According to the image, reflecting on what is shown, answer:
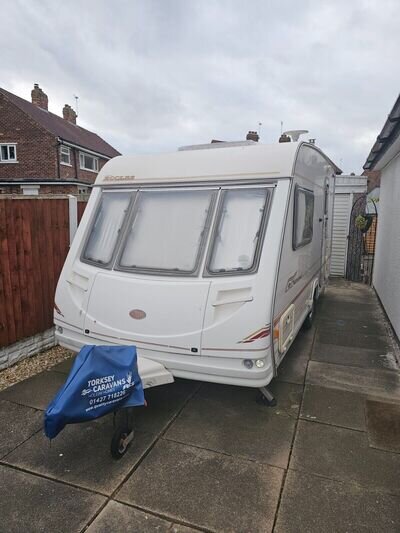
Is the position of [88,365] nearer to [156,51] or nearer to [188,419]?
[188,419]

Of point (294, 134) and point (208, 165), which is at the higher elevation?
point (294, 134)

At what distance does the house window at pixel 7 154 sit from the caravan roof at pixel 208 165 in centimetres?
2145

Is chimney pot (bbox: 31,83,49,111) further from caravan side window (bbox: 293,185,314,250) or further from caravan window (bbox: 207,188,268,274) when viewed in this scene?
caravan window (bbox: 207,188,268,274)

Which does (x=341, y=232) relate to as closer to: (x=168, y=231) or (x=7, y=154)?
(x=168, y=231)

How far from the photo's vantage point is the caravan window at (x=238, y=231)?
3.27 meters

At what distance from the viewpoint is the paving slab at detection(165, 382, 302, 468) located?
2.94 meters

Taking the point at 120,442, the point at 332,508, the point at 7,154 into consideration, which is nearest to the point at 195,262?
the point at 120,442

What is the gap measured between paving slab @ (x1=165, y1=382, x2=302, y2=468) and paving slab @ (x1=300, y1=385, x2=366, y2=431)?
0.37ft

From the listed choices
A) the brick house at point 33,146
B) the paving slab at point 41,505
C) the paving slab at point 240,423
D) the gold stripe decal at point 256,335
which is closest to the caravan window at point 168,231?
the gold stripe decal at point 256,335

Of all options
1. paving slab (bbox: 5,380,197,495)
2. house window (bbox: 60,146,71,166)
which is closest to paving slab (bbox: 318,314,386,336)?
paving slab (bbox: 5,380,197,495)

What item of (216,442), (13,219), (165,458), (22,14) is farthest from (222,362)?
(22,14)

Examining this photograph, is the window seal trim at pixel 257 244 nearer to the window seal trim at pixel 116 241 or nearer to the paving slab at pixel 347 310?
the window seal trim at pixel 116 241

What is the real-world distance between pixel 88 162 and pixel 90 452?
2436 cm

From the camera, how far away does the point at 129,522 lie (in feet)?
7.30
